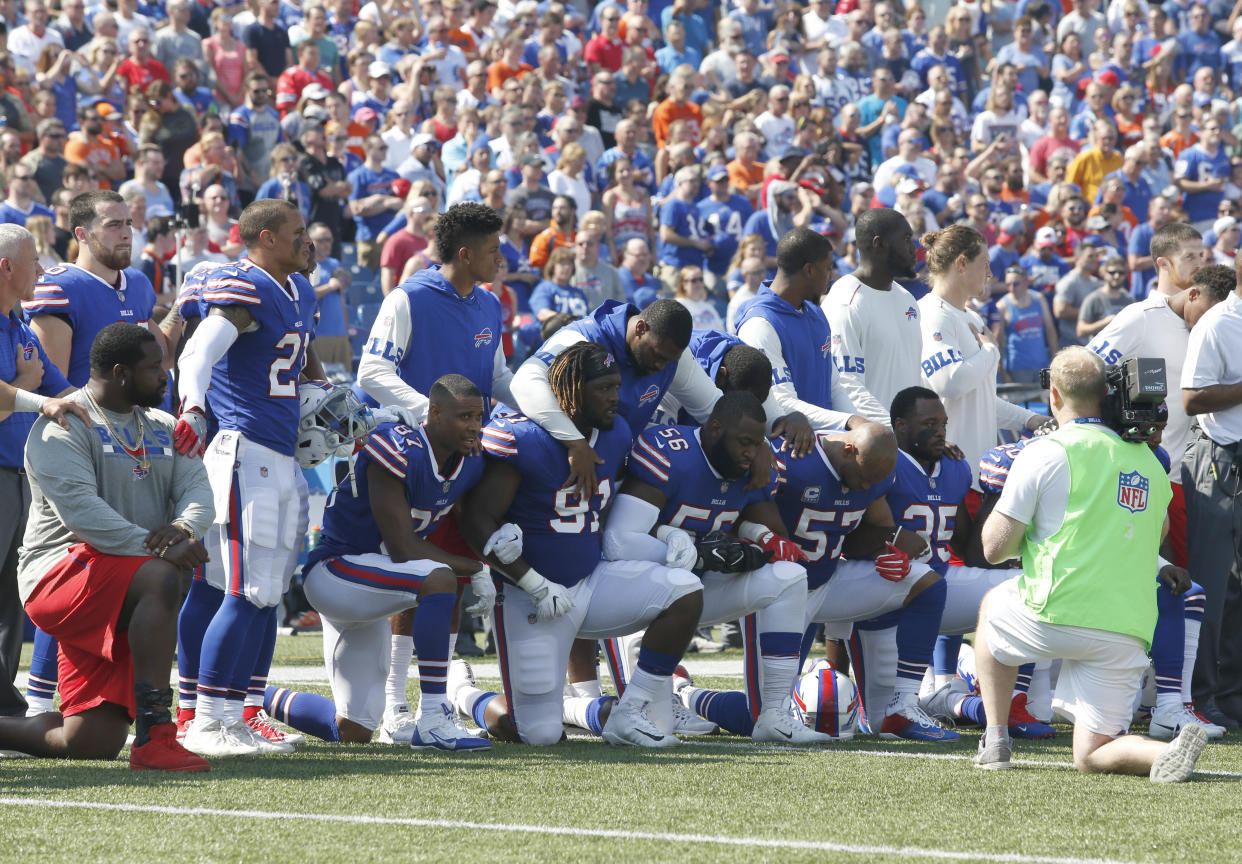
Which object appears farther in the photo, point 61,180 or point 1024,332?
point 1024,332

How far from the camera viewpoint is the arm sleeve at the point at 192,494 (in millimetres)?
5727

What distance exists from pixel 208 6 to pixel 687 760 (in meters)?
12.5

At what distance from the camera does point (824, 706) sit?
6605 mm

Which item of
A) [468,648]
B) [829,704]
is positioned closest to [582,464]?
[829,704]

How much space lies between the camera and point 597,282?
1317cm

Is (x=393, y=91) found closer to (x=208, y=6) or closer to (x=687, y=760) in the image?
(x=208, y=6)

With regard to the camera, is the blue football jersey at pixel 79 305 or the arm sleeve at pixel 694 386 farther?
the arm sleeve at pixel 694 386

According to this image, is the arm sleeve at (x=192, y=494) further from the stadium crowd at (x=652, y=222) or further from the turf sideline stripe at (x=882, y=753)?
the turf sideline stripe at (x=882, y=753)

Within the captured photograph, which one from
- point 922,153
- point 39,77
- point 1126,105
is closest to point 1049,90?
point 1126,105

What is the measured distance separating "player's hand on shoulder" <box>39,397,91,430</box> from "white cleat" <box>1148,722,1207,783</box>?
3.64m

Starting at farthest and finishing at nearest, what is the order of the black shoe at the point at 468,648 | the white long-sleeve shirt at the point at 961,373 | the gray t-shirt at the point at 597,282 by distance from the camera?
the gray t-shirt at the point at 597,282 < the black shoe at the point at 468,648 < the white long-sleeve shirt at the point at 961,373

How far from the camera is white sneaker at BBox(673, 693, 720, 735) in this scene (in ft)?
22.6

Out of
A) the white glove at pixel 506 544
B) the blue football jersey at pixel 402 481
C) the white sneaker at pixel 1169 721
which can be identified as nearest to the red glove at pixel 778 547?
the white glove at pixel 506 544

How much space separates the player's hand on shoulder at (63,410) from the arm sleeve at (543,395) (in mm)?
1646
